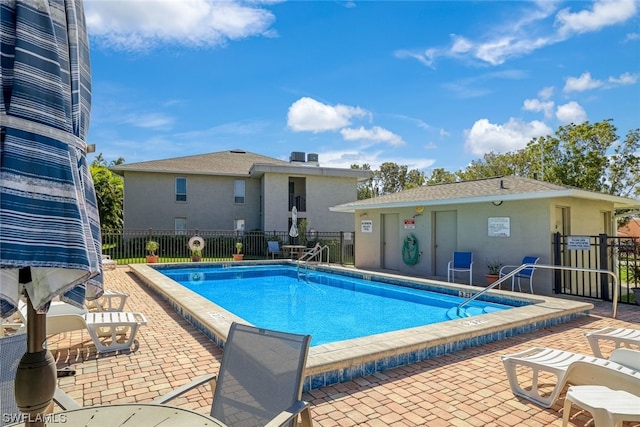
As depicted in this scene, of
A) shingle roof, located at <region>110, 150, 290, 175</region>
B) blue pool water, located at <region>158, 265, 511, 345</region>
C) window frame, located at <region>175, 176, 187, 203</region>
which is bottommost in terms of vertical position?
blue pool water, located at <region>158, 265, 511, 345</region>

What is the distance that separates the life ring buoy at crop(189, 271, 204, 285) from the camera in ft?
43.3

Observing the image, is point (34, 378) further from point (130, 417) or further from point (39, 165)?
point (39, 165)

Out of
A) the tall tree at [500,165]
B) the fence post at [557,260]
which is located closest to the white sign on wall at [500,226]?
the fence post at [557,260]

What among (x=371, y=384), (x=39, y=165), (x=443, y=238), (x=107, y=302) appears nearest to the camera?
(x=39, y=165)

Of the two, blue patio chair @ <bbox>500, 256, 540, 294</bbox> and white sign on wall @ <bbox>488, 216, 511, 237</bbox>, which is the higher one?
white sign on wall @ <bbox>488, 216, 511, 237</bbox>

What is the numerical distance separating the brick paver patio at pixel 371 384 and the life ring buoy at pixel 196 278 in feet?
23.2

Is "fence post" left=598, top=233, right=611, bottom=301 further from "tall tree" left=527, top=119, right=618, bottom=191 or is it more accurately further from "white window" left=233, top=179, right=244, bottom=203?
"tall tree" left=527, top=119, right=618, bottom=191

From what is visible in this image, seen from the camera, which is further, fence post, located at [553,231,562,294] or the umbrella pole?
fence post, located at [553,231,562,294]

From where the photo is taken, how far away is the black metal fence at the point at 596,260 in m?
8.77

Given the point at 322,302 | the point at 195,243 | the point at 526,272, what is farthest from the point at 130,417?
the point at 195,243

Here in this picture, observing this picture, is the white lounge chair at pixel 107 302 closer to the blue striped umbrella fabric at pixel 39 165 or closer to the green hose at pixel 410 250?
the blue striped umbrella fabric at pixel 39 165

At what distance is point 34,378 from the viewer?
1529mm

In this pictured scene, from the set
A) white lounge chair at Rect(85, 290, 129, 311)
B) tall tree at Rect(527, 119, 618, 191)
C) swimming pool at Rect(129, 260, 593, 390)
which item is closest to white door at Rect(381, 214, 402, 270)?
swimming pool at Rect(129, 260, 593, 390)

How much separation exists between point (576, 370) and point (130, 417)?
150 inches
